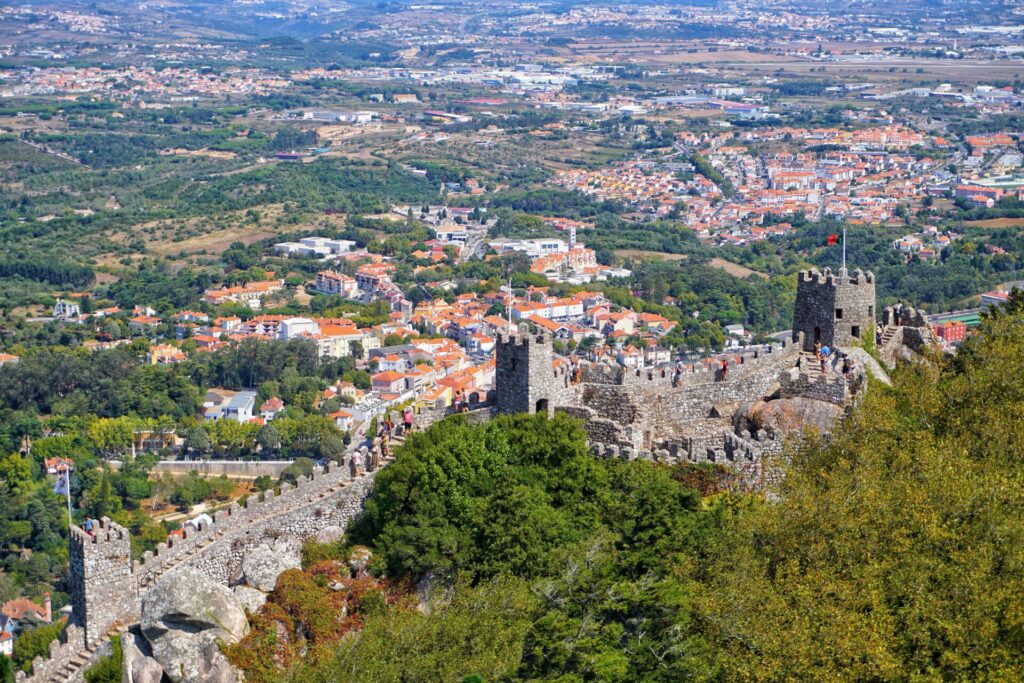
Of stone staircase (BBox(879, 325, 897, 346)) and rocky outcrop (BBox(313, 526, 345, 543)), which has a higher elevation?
stone staircase (BBox(879, 325, 897, 346))

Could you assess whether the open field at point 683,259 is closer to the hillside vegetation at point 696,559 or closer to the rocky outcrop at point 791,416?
the rocky outcrop at point 791,416

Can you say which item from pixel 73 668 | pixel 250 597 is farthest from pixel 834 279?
pixel 73 668

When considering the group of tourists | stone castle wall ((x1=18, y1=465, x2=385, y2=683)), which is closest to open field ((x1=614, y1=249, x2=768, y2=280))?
the group of tourists

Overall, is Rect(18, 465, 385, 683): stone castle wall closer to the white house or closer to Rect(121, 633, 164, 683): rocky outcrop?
Rect(121, 633, 164, 683): rocky outcrop

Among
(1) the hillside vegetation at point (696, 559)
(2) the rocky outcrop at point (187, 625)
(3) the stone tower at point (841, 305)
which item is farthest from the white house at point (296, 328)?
(2) the rocky outcrop at point (187, 625)

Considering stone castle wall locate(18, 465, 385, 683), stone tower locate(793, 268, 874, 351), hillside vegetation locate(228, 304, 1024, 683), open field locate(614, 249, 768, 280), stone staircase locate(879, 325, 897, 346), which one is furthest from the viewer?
open field locate(614, 249, 768, 280)

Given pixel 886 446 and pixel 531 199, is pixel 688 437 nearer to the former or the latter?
pixel 886 446

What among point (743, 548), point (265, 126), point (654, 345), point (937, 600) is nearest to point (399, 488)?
point (743, 548)
